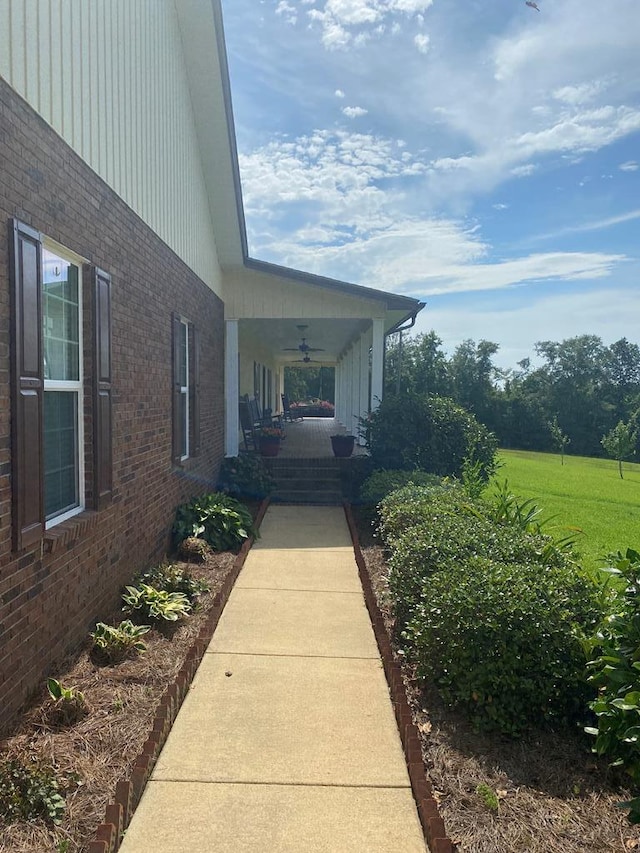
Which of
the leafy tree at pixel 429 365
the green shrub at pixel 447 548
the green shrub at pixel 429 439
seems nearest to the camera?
the green shrub at pixel 447 548

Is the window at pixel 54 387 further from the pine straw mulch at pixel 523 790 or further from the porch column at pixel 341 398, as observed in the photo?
the porch column at pixel 341 398

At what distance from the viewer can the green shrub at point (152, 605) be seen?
445 cm

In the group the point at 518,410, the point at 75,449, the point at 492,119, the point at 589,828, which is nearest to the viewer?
the point at 589,828

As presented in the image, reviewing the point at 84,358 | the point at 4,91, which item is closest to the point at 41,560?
the point at 84,358

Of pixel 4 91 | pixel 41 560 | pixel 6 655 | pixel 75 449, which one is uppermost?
pixel 4 91

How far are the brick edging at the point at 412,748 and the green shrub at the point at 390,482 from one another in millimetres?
2763

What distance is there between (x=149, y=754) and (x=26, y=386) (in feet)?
6.33

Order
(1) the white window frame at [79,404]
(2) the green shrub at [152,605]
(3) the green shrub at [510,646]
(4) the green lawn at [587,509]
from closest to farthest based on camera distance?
(3) the green shrub at [510,646] → (1) the white window frame at [79,404] → (2) the green shrub at [152,605] → (4) the green lawn at [587,509]

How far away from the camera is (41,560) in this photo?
11.1 ft

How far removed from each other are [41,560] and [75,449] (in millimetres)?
1007

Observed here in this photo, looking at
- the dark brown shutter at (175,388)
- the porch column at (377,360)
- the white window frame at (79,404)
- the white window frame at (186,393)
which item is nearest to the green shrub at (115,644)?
the white window frame at (79,404)

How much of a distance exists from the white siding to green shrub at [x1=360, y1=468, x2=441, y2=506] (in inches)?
151

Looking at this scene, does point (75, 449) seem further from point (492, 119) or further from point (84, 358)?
point (492, 119)

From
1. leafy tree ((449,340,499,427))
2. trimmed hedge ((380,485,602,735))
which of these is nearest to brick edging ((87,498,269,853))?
trimmed hedge ((380,485,602,735))
